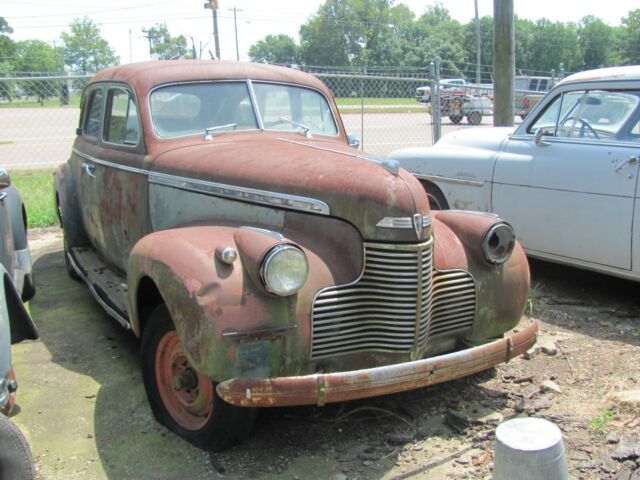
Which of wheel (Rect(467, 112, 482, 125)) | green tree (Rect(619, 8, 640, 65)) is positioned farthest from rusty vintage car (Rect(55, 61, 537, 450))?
green tree (Rect(619, 8, 640, 65))

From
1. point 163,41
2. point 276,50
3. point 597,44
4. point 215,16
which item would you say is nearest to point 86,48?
point 163,41

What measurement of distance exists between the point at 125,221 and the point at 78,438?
162 centimetres

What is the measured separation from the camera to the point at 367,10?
76.9 meters

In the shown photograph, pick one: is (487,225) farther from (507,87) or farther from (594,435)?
(507,87)

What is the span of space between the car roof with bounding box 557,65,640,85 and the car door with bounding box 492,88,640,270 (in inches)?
3.8

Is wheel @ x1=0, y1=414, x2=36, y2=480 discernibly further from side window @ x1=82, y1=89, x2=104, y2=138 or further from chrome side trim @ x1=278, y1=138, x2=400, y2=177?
side window @ x1=82, y1=89, x2=104, y2=138

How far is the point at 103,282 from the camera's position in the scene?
4695 millimetres

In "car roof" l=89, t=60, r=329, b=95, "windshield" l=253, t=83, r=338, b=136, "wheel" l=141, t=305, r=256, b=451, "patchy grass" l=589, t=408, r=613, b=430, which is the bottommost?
"patchy grass" l=589, t=408, r=613, b=430

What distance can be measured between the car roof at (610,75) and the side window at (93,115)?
3.90 metres

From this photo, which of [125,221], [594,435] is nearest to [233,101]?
[125,221]

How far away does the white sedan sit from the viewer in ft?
15.4

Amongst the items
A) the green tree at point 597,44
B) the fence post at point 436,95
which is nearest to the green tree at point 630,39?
the green tree at point 597,44

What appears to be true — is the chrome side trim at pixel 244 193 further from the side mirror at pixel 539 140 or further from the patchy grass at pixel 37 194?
the patchy grass at pixel 37 194

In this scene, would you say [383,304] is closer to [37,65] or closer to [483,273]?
[483,273]
